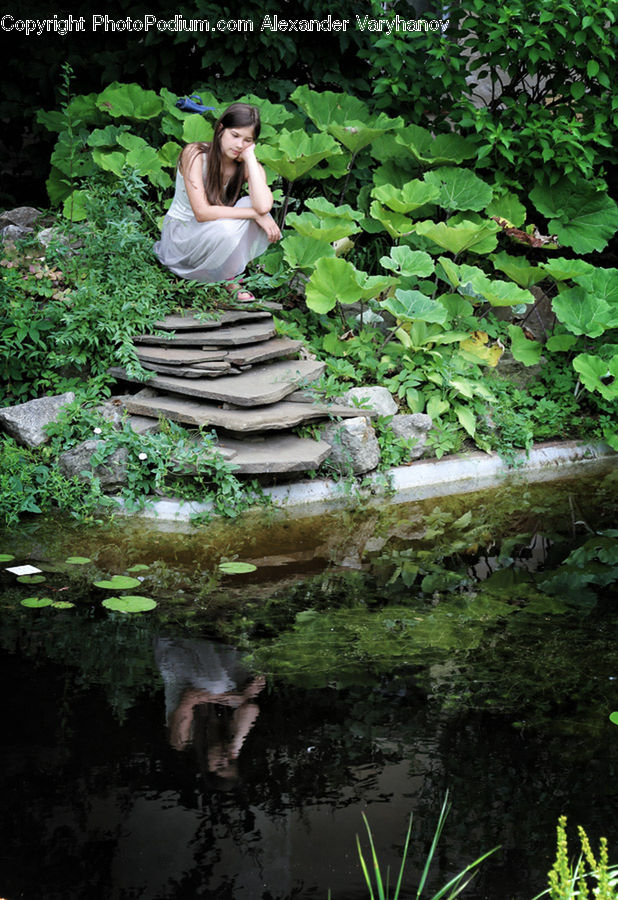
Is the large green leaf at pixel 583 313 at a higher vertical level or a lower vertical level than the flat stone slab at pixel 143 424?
higher

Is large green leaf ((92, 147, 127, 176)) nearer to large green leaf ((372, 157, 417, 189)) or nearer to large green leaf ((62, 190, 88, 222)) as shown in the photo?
large green leaf ((62, 190, 88, 222))

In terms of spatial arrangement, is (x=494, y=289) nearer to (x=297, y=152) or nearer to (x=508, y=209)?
(x=508, y=209)

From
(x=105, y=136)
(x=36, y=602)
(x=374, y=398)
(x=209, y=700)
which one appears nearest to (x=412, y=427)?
(x=374, y=398)

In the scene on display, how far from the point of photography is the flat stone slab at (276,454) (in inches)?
198

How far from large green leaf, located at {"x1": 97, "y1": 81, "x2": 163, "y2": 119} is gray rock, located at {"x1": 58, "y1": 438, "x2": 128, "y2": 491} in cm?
315

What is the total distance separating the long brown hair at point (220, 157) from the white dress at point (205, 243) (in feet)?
0.43

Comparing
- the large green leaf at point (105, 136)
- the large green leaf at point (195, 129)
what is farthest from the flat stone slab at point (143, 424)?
the large green leaf at point (105, 136)

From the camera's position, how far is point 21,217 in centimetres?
712

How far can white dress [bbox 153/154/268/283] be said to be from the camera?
5879 mm

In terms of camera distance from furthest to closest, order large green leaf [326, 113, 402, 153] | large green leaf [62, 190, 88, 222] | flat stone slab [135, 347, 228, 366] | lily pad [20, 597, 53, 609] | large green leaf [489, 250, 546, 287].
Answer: large green leaf [326, 113, 402, 153]
large green leaf [62, 190, 88, 222]
large green leaf [489, 250, 546, 287]
flat stone slab [135, 347, 228, 366]
lily pad [20, 597, 53, 609]

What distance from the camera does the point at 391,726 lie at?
325cm

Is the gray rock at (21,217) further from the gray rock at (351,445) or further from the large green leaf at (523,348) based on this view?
the large green leaf at (523,348)

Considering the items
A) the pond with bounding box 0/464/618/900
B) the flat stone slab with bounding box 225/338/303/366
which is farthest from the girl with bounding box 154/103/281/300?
the pond with bounding box 0/464/618/900

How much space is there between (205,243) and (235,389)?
1.15 meters
